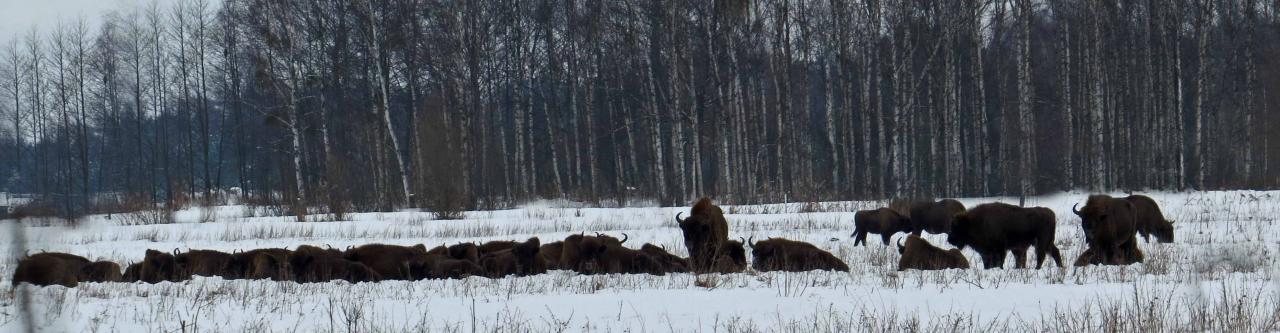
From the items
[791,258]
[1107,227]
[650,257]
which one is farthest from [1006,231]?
[650,257]

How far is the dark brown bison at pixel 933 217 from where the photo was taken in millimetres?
16656

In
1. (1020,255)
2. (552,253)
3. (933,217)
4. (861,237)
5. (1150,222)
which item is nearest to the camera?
(1020,255)

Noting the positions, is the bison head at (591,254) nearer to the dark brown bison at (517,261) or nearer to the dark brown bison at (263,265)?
the dark brown bison at (517,261)

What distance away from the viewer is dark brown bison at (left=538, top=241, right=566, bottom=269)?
11656mm

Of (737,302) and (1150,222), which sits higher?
(1150,222)

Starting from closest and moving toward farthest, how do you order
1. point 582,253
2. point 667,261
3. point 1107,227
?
point 1107,227
point 667,261
point 582,253

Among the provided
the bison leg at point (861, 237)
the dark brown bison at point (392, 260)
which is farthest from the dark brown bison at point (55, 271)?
the bison leg at point (861, 237)

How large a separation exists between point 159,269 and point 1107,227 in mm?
9887

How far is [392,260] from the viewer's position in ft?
35.9

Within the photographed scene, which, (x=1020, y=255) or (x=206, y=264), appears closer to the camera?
(x=1020, y=255)

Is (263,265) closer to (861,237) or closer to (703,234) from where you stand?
(703,234)

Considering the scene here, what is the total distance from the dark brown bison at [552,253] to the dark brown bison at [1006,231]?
447 cm

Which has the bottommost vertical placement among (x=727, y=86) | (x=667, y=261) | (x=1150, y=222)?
(x=667, y=261)

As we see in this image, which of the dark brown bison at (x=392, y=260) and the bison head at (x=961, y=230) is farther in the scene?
the bison head at (x=961, y=230)
